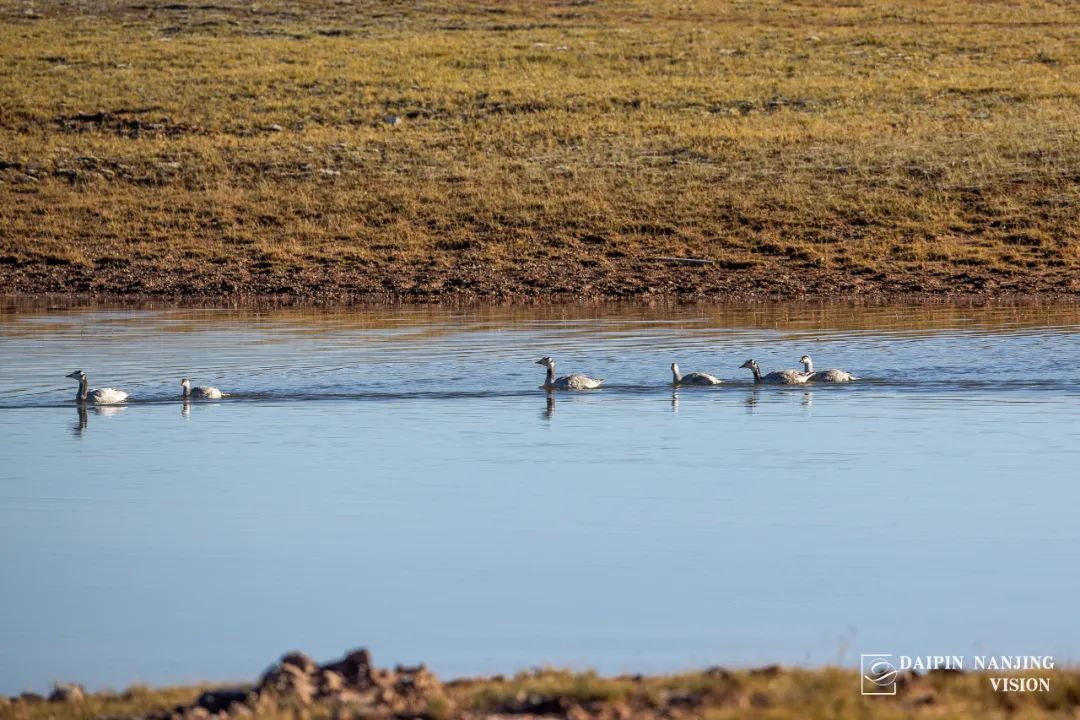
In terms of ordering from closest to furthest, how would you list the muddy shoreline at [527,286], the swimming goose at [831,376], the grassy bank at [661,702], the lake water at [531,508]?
the grassy bank at [661,702]
the lake water at [531,508]
the swimming goose at [831,376]
the muddy shoreline at [527,286]

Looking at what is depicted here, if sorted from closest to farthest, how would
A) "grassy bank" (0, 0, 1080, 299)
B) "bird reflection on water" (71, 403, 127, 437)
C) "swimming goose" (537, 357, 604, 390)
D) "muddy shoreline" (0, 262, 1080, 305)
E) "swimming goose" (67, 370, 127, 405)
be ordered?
"bird reflection on water" (71, 403, 127, 437) → "swimming goose" (67, 370, 127, 405) → "swimming goose" (537, 357, 604, 390) → "muddy shoreline" (0, 262, 1080, 305) → "grassy bank" (0, 0, 1080, 299)

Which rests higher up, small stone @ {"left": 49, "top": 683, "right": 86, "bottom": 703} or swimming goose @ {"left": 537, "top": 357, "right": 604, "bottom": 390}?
swimming goose @ {"left": 537, "top": 357, "right": 604, "bottom": 390}

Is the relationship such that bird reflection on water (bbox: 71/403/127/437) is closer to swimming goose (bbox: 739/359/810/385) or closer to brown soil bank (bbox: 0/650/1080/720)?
swimming goose (bbox: 739/359/810/385)

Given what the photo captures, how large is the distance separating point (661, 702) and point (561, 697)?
483mm

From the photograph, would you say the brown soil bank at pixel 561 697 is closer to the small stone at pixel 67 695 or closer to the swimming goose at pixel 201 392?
the small stone at pixel 67 695

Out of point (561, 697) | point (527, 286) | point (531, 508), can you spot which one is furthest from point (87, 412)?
point (527, 286)

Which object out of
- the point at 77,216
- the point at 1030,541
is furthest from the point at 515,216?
the point at 1030,541

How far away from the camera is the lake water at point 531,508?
10164 mm

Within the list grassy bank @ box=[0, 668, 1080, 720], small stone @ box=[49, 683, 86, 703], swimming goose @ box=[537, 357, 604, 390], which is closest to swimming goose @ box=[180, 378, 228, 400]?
swimming goose @ box=[537, 357, 604, 390]

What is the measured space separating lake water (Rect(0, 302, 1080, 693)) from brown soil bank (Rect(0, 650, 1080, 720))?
92 cm

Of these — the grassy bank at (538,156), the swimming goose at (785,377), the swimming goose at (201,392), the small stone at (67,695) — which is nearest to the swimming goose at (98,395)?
the swimming goose at (201,392)

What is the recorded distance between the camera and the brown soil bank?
7.68 meters

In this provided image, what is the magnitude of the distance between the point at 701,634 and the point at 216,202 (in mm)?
37634

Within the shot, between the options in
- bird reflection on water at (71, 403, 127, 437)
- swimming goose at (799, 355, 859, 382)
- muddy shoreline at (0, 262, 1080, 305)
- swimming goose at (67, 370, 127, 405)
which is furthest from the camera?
muddy shoreline at (0, 262, 1080, 305)
